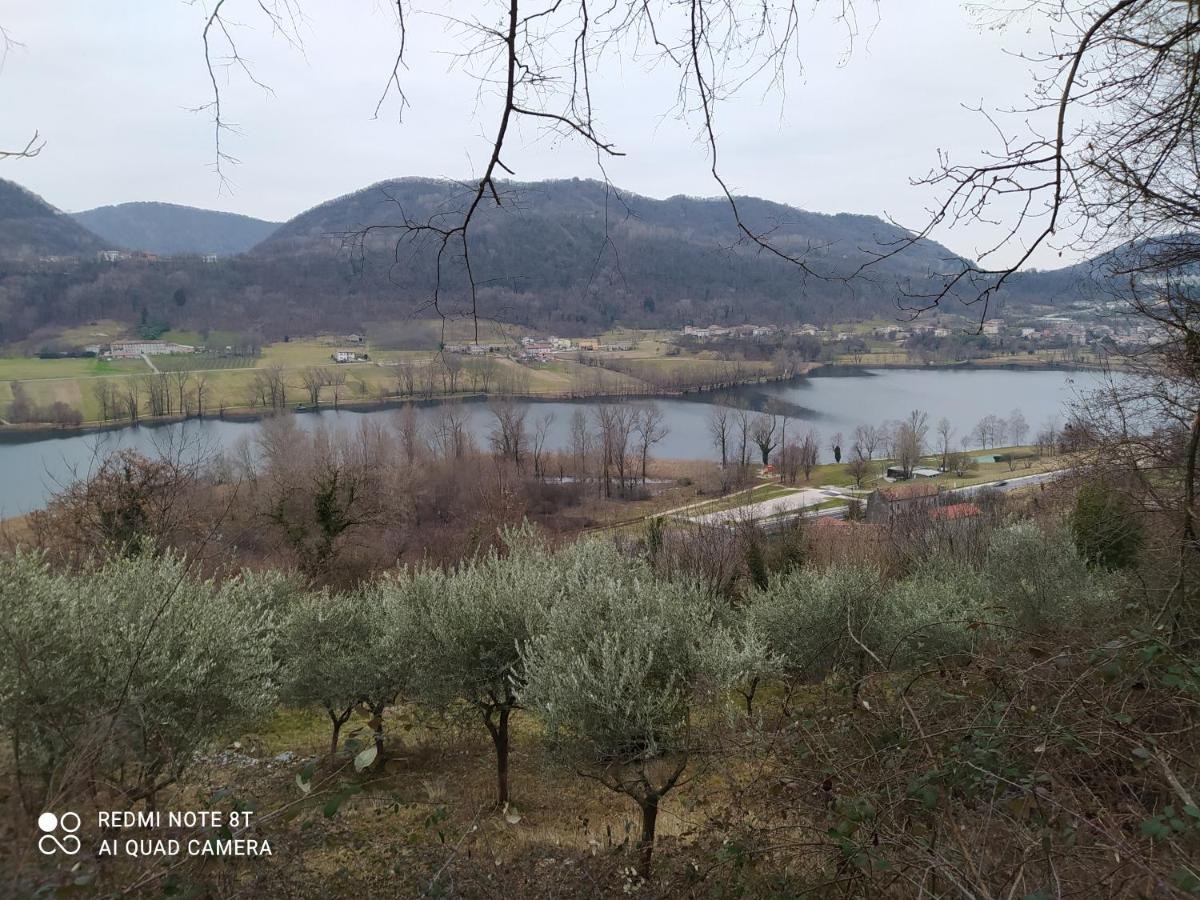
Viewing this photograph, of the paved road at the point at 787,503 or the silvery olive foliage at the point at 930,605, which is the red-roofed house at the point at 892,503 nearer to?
the paved road at the point at 787,503

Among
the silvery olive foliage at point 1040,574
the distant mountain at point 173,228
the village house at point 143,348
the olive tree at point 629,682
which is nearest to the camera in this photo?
the olive tree at point 629,682

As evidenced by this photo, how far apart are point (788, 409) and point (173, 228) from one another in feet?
369

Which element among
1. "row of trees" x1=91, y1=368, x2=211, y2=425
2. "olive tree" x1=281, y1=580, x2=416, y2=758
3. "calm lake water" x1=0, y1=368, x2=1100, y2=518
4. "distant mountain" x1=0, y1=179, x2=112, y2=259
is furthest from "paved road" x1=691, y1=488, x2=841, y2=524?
"distant mountain" x1=0, y1=179, x2=112, y2=259

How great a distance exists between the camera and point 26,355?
55719 mm

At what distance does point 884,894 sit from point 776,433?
42.0m

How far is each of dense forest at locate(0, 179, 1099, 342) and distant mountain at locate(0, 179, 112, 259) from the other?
0.25 metres

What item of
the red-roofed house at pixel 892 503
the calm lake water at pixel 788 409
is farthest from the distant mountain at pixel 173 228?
the red-roofed house at pixel 892 503

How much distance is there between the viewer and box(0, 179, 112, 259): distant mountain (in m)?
56.1

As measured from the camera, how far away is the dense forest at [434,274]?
1918 millimetres

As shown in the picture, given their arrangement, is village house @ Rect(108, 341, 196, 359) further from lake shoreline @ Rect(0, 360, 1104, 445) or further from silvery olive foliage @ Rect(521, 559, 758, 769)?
silvery olive foliage @ Rect(521, 559, 758, 769)

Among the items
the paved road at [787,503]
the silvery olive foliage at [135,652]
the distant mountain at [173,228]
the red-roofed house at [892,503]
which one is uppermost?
the distant mountain at [173,228]

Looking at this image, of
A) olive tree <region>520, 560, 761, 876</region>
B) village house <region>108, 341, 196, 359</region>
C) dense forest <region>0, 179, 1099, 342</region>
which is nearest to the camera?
dense forest <region>0, 179, 1099, 342</region>

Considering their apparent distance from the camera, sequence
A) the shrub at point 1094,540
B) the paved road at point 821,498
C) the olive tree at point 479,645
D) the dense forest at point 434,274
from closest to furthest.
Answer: the dense forest at point 434,274 < the olive tree at point 479,645 < the shrub at point 1094,540 < the paved road at point 821,498

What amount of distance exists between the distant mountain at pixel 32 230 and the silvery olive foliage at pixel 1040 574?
6346 cm
